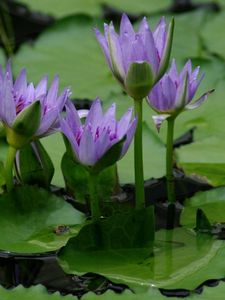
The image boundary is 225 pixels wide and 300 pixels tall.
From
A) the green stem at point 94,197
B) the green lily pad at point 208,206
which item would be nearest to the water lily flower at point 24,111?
the green stem at point 94,197

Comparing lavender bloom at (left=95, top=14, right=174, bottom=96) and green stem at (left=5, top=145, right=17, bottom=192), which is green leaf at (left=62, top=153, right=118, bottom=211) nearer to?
green stem at (left=5, top=145, right=17, bottom=192)

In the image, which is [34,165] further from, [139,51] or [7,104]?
[139,51]

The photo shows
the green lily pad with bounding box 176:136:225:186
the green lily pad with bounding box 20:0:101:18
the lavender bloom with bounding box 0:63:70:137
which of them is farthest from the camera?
the green lily pad with bounding box 20:0:101:18

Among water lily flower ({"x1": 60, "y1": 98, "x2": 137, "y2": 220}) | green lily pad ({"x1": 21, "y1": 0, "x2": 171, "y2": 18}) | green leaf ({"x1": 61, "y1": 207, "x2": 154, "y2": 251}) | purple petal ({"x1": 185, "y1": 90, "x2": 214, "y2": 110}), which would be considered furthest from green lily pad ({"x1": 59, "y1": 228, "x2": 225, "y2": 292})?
green lily pad ({"x1": 21, "y1": 0, "x2": 171, "y2": 18})

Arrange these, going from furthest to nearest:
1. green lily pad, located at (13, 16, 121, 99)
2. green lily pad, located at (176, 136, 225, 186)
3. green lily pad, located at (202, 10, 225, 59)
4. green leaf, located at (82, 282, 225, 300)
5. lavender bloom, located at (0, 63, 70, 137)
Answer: green lily pad, located at (202, 10, 225, 59) → green lily pad, located at (13, 16, 121, 99) → green lily pad, located at (176, 136, 225, 186) → lavender bloom, located at (0, 63, 70, 137) → green leaf, located at (82, 282, 225, 300)

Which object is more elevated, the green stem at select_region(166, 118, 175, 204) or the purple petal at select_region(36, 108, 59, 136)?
the purple petal at select_region(36, 108, 59, 136)

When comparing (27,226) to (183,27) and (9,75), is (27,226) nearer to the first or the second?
(9,75)

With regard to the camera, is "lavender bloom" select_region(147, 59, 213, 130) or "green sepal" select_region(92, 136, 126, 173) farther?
"lavender bloom" select_region(147, 59, 213, 130)

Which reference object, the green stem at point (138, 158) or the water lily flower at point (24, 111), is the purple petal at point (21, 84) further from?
the green stem at point (138, 158)

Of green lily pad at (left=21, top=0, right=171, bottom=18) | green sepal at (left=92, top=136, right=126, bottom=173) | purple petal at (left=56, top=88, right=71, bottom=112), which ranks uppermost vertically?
green lily pad at (left=21, top=0, right=171, bottom=18)
